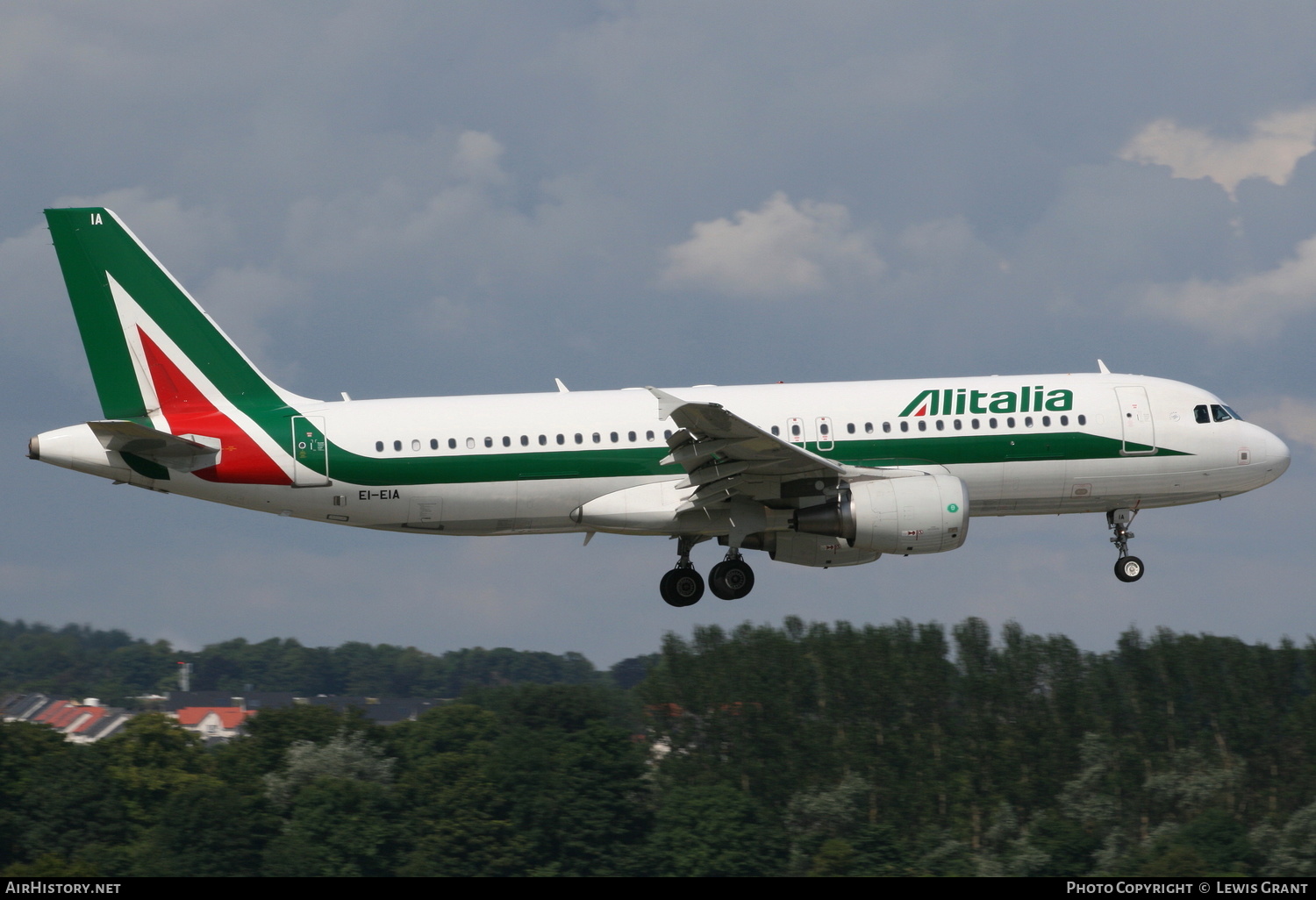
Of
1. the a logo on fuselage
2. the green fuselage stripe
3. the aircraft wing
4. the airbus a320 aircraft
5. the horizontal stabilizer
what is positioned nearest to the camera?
the aircraft wing

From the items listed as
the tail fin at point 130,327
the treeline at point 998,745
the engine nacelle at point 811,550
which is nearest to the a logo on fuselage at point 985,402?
the engine nacelle at point 811,550

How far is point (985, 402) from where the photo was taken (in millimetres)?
40781

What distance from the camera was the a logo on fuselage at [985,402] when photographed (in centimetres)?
4053

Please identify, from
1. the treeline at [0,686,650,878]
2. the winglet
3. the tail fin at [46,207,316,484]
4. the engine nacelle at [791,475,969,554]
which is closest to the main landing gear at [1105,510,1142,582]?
the engine nacelle at [791,475,969,554]

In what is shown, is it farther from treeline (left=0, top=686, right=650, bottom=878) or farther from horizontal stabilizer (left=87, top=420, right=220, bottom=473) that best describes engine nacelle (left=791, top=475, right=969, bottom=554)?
treeline (left=0, top=686, right=650, bottom=878)

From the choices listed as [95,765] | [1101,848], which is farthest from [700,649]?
[95,765]

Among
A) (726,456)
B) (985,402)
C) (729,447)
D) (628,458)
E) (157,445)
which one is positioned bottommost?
(726,456)

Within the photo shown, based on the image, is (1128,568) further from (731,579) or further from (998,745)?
(998,745)

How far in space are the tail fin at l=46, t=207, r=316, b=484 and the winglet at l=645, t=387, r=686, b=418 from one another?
10569 mm

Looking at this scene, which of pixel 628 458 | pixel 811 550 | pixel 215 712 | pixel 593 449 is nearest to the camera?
pixel 593 449

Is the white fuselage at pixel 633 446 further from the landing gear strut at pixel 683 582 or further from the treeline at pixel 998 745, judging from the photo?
the treeline at pixel 998 745

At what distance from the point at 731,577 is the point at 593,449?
5.46m

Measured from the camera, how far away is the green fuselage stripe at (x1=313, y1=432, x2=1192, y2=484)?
130 feet

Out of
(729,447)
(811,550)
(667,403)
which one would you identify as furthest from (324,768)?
(667,403)
